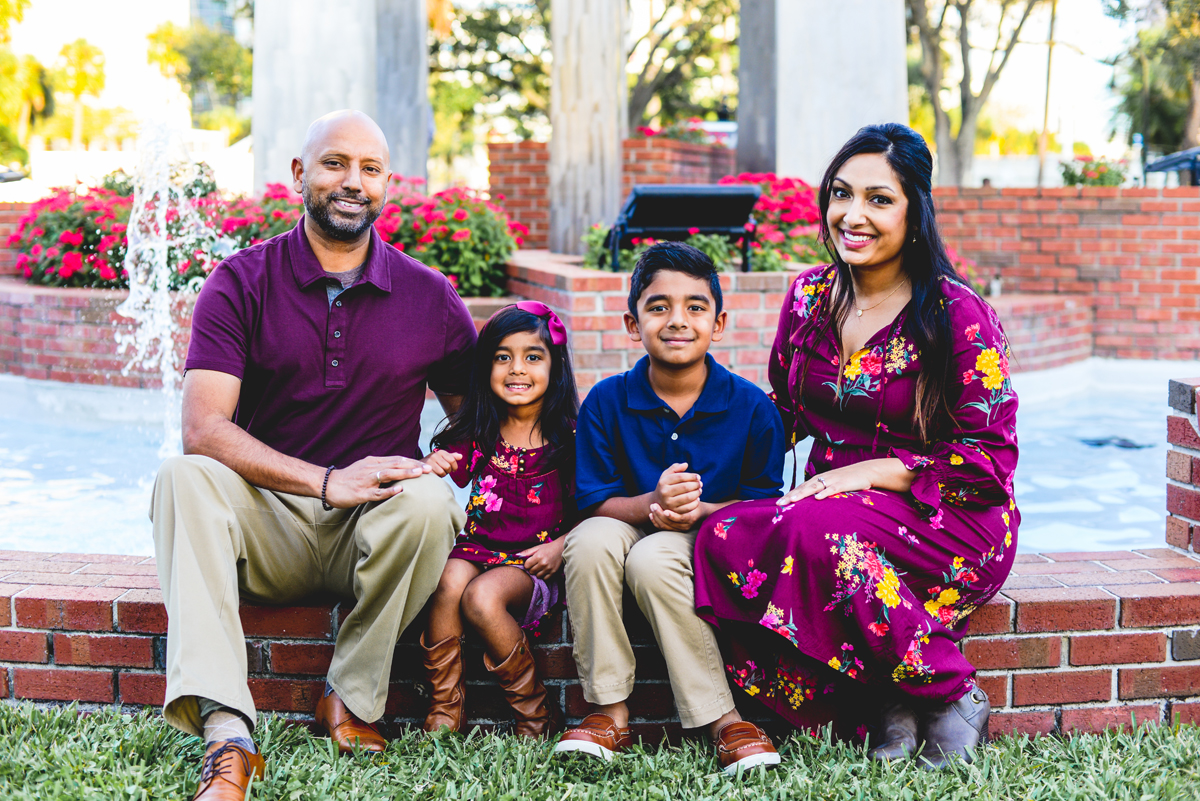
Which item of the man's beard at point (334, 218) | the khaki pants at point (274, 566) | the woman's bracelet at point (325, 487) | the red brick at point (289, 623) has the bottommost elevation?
the red brick at point (289, 623)

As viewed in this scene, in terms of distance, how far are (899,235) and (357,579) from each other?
142cm

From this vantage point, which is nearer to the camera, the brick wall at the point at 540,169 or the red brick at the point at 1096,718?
the red brick at the point at 1096,718

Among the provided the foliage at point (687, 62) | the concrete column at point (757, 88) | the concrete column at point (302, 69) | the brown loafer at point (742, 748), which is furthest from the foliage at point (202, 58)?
the brown loafer at point (742, 748)

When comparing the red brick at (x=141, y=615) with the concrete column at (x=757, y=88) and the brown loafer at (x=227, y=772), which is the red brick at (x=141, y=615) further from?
the concrete column at (x=757, y=88)

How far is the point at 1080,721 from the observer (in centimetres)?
245

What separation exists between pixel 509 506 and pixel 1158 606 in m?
1.49

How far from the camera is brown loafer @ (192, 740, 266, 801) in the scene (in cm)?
199

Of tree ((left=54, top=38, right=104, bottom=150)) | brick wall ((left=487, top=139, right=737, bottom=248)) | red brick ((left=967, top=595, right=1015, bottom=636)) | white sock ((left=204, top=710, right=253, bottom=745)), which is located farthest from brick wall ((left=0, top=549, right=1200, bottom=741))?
tree ((left=54, top=38, right=104, bottom=150))

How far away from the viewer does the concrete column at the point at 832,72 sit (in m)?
7.89

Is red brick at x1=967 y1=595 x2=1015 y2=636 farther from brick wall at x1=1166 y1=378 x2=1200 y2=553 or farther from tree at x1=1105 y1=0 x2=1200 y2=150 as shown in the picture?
tree at x1=1105 y1=0 x2=1200 y2=150

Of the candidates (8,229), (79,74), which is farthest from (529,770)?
(79,74)

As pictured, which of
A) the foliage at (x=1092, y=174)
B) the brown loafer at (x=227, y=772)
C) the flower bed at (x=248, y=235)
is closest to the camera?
the brown loafer at (x=227, y=772)

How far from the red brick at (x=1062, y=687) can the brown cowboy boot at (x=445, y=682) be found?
4.06 feet

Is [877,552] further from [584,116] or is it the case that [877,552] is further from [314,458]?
[584,116]
